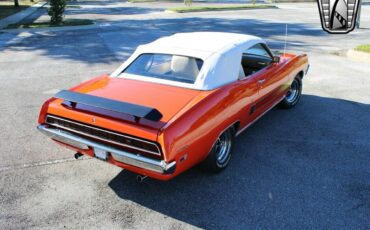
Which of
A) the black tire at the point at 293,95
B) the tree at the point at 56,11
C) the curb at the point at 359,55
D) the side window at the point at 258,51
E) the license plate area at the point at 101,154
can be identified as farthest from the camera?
the tree at the point at 56,11

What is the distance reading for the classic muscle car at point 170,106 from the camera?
3.60 meters

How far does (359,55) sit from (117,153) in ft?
32.1

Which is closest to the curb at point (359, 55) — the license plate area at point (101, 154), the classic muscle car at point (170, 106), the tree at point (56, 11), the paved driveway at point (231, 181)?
the paved driveway at point (231, 181)

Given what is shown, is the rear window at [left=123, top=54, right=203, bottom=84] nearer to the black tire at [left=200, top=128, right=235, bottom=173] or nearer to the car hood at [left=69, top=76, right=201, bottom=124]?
the car hood at [left=69, top=76, right=201, bottom=124]

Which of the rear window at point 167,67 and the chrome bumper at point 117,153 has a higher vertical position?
the rear window at point 167,67

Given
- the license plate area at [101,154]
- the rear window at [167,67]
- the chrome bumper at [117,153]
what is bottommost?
the license plate area at [101,154]

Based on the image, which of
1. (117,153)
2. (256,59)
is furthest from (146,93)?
(256,59)

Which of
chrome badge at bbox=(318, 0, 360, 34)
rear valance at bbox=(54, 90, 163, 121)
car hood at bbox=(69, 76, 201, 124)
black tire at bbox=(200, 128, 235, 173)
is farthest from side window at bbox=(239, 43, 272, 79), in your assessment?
chrome badge at bbox=(318, 0, 360, 34)

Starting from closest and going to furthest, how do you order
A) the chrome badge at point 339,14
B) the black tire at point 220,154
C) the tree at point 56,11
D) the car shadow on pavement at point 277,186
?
1. the car shadow on pavement at point 277,186
2. the black tire at point 220,154
3. the chrome badge at point 339,14
4. the tree at point 56,11

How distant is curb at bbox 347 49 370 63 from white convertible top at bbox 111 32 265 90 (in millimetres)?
6970

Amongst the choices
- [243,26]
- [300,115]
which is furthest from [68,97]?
[243,26]

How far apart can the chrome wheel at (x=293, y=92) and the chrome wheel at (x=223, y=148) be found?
2558mm

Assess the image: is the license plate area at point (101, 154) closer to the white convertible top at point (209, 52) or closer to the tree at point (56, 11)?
the white convertible top at point (209, 52)

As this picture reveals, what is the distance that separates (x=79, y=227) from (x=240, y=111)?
7.63ft
